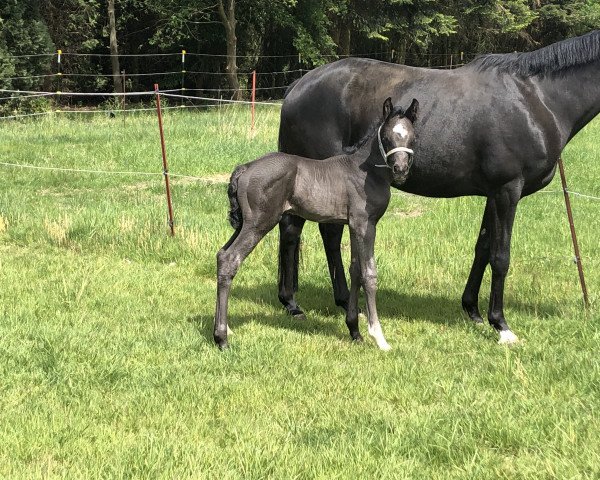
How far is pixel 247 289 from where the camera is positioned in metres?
6.81

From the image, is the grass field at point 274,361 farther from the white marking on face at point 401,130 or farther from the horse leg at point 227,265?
the white marking on face at point 401,130

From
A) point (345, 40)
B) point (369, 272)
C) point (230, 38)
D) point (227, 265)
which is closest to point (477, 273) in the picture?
point (369, 272)

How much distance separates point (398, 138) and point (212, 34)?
23.5 meters

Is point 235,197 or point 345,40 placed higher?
point 235,197

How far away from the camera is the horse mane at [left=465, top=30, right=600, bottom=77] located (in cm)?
533

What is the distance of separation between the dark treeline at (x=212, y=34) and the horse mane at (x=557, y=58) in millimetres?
16719

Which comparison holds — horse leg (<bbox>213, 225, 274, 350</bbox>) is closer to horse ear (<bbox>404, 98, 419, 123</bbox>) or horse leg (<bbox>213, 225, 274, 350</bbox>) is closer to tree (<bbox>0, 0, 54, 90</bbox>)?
horse ear (<bbox>404, 98, 419, 123</bbox>)

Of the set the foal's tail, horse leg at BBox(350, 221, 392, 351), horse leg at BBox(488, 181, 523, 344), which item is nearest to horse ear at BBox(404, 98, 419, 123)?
horse leg at BBox(350, 221, 392, 351)

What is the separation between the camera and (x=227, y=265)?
16.2 feet

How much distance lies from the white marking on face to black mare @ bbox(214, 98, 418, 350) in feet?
0.06

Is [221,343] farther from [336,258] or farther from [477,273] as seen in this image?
[477,273]

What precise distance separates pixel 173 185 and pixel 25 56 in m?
11.1

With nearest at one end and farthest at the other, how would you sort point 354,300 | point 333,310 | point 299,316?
point 354,300, point 299,316, point 333,310

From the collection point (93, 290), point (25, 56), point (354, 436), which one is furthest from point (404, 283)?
point (25, 56)
